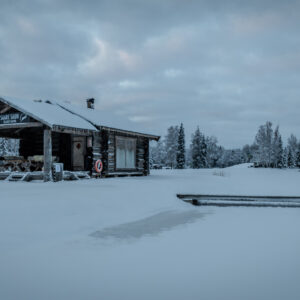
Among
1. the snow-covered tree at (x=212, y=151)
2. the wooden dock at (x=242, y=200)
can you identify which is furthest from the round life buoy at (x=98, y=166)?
the snow-covered tree at (x=212, y=151)

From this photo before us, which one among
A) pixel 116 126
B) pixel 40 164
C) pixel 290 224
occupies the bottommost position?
pixel 290 224

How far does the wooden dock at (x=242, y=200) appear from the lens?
977 cm

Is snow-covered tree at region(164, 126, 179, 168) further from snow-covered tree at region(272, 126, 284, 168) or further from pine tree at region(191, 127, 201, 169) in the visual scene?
snow-covered tree at region(272, 126, 284, 168)

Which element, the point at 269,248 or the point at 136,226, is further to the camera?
Result: the point at 136,226

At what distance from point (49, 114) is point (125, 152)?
6.34 meters

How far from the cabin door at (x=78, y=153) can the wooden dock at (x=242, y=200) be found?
37.4ft

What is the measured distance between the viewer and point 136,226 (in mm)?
6688

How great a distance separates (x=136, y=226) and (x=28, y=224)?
6.88 feet

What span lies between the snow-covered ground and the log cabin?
27.4 ft

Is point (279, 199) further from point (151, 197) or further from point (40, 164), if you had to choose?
point (40, 164)

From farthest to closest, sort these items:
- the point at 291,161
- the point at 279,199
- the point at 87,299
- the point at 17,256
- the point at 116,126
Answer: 1. the point at 291,161
2. the point at 116,126
3. the point at 279,199
4. the point at 17,256
5. the point at 87,299

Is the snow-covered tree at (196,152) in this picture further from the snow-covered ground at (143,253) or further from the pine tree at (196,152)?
the snow-covered ground at (143,253)

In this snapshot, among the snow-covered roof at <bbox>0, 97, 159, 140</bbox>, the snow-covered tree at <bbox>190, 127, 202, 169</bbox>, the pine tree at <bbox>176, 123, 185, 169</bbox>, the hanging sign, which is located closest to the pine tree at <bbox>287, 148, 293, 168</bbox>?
the snow-covered tree at <bbox>190, 127, 202, 169</bbox>

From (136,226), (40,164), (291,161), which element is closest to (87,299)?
(136,226)
